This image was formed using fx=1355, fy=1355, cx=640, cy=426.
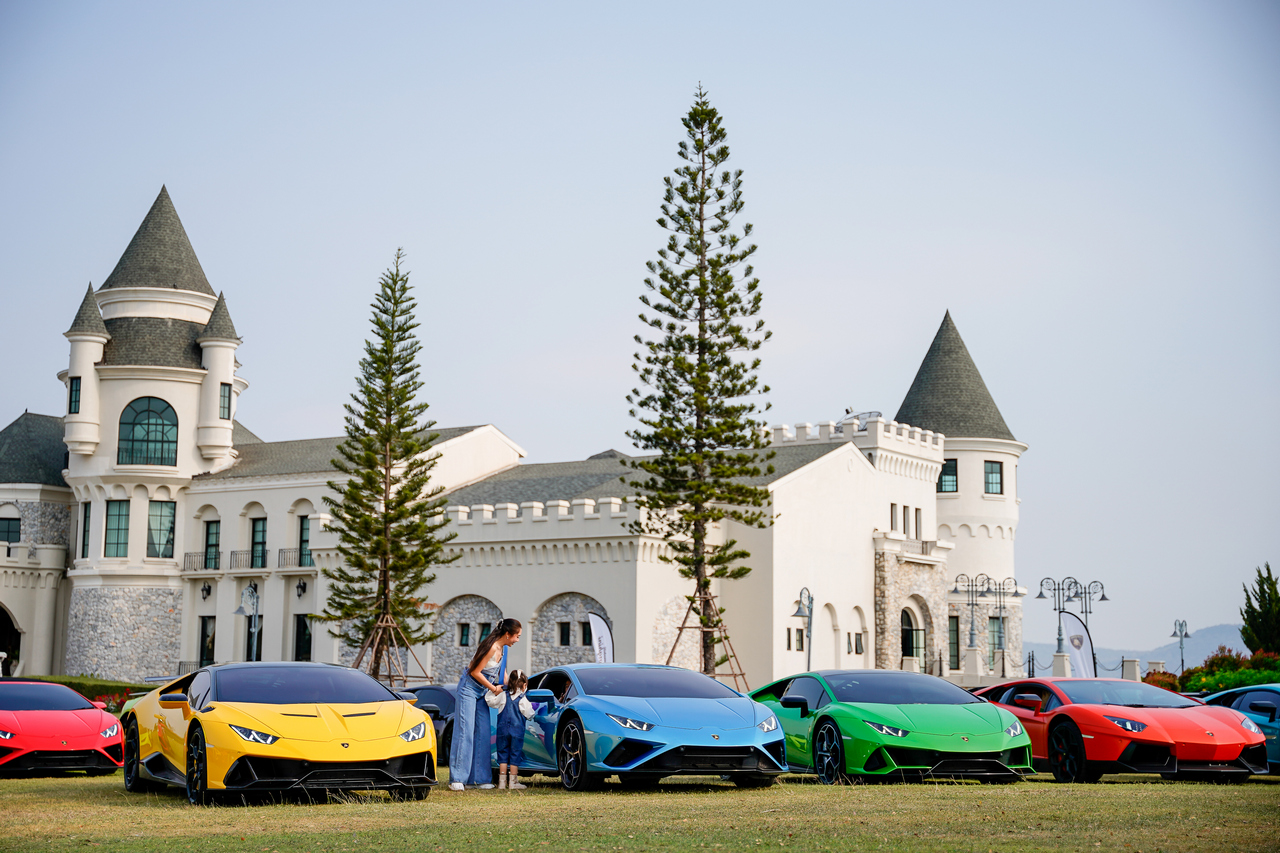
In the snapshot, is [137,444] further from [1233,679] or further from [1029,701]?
[1029,701]

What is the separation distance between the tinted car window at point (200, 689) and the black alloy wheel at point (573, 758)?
304cm

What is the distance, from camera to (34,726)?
1425 centimetres

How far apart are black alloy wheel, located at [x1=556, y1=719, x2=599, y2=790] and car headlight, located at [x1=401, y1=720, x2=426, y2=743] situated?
141 centimetres

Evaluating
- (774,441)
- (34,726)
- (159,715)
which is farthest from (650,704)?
(774,441)

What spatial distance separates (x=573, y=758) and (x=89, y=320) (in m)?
40.8

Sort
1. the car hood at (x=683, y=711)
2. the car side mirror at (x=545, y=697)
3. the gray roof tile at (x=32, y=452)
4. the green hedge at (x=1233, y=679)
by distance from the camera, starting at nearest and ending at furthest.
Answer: the car hood at (x=683, y=711) → the car side mirror at (x=545, y=697) → the green hedge at (x=1233, y=679) → the gray roof tile at (x=32, y=452)

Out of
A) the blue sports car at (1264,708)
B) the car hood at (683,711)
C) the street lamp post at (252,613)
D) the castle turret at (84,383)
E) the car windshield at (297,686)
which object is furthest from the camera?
the castle turret at (84,383)

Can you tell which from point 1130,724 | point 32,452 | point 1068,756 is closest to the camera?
point 1130,724

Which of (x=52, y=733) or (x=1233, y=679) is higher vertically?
(x=1233, y=679)

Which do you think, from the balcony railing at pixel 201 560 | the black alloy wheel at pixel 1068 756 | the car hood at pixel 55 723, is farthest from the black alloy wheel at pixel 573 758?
the balcony railing at pixel 201 560

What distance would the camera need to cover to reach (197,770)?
10742 millimetres

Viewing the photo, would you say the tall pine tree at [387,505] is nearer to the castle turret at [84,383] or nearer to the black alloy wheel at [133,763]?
the castle turret at [84,383]

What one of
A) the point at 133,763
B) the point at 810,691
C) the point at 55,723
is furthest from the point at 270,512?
the point at 810,691

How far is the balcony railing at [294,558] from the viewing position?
46219 mm
